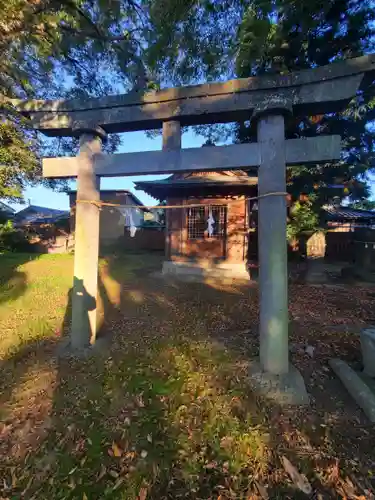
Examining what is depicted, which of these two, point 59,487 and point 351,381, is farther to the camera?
point 351,381

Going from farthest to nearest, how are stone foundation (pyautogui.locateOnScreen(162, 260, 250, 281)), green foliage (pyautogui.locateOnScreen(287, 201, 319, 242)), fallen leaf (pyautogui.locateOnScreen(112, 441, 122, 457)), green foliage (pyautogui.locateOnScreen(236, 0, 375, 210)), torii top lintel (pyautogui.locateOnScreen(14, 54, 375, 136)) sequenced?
stone foundation (pyautogui.locateOnScreen(162, 260, 250, 281)) < green foliage (pyautogui.locateOnScreen(287, 201, 319, 242)) < green foliage (pyautogui.locateOnScreen(236, 0, 375, 210)) < torii top lintel (pyautogui.locateOnScreen(14, 54, 375, 136)) < fallen leaf (pyautogui.locateOnScreen(112, 441, 122, 457))

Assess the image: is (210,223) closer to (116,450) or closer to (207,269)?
(207,269)

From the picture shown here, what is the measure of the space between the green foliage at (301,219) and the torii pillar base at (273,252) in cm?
726

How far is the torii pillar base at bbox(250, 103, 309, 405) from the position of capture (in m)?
3.21

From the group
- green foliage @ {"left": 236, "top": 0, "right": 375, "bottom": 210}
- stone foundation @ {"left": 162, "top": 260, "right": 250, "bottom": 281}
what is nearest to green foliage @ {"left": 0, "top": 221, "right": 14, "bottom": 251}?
stone foundation @ {"left": 162, "top": 260, "right": 250, "bottom": 281}

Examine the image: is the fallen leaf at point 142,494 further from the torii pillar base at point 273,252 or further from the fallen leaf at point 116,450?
the torii pillar base at point 273,252

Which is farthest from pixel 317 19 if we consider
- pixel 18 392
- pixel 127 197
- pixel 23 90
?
pixel 127 197

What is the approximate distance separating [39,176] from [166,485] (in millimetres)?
11603

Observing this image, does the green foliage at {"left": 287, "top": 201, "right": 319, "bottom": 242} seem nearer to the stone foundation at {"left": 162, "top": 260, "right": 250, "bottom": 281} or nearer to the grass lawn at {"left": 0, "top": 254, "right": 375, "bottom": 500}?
the stone foundation at {"left": 162, "top": 260, "right": 250, "bottom": 281}

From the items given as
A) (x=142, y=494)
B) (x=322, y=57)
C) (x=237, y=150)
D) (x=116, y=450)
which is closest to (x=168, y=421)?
(x=116, y=450)

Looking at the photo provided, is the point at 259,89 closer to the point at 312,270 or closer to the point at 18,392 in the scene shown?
the point at 18,392

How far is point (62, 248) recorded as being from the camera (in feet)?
73.9

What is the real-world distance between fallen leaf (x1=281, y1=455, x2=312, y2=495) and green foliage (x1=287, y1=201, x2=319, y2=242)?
340 inches

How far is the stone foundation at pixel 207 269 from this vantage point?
11016mm
